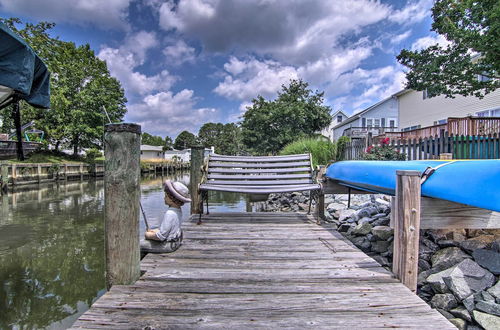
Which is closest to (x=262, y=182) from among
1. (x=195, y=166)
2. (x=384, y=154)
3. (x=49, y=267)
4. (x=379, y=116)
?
(x=195, y=166)

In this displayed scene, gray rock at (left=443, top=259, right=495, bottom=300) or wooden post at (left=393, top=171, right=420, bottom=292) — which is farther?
gray rock at (left=443, top=259, right=495, bottom=300)

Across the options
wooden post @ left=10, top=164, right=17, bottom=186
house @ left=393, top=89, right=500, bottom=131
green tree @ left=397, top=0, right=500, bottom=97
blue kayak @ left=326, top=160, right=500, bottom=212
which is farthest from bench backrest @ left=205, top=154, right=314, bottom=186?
wooden post @ left=10, top=164, right=17, bottom=186

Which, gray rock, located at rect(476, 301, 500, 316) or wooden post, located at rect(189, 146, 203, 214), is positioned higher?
wooden post, located at rect(189, 146, 203, 214)

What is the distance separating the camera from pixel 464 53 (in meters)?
11.4

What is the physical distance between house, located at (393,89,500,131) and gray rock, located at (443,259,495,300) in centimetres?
1506

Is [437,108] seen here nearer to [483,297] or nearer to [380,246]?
[380,246]

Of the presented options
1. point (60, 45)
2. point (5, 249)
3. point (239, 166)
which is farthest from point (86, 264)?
point (60, 45)

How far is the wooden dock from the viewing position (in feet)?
5.36

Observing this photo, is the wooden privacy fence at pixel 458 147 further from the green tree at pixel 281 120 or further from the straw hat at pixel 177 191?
the green tree at pixel 281 120

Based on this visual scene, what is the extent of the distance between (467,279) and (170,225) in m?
2.89

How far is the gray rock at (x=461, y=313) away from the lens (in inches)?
92.7

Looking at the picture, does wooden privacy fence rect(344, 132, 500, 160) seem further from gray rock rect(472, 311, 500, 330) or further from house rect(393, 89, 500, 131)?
house rect(393, 89, 500, 131)

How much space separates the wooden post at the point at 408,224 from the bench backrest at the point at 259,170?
2416 mm

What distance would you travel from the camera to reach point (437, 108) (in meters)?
17.8
